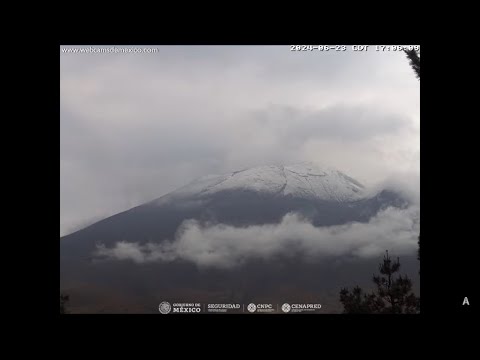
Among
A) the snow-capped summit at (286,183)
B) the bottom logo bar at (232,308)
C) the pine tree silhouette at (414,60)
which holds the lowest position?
the bottom logo bar at (232,308)

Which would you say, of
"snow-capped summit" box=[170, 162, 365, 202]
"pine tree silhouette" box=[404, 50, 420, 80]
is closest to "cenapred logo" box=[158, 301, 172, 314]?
"snow-capped summit" box=[170, 162, 365, 202]

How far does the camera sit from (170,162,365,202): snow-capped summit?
8.20 metres

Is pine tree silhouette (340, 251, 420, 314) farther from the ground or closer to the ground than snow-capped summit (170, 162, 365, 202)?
closer to the ground

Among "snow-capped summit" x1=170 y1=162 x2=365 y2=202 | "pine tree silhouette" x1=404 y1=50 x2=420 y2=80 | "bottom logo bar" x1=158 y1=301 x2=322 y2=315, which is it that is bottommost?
"bottom logo bar" x1=158 y1=301 x2=322 y2=315

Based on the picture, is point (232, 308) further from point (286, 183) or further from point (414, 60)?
point (414, 60)

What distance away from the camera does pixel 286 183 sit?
827 cm

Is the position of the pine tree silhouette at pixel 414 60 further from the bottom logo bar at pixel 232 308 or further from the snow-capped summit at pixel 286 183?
the bottom logo bar at pixel 232 308

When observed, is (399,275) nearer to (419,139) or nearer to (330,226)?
(330,226)

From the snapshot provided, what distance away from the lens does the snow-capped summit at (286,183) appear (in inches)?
323

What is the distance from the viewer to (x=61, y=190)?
815 centimetres

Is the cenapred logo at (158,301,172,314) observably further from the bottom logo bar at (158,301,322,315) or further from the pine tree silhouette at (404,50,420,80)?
the pine tree silhouette at (404,50,420,80)

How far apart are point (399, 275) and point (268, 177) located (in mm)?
2336

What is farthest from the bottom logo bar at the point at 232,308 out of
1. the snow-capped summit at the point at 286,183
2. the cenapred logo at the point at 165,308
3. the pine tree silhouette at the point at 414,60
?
the pine tree silhouette at the point at 414,60

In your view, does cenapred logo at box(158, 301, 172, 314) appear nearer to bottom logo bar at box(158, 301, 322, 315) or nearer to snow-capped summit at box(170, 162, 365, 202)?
bottom logo bar at box(158, 301, 322, 315)
